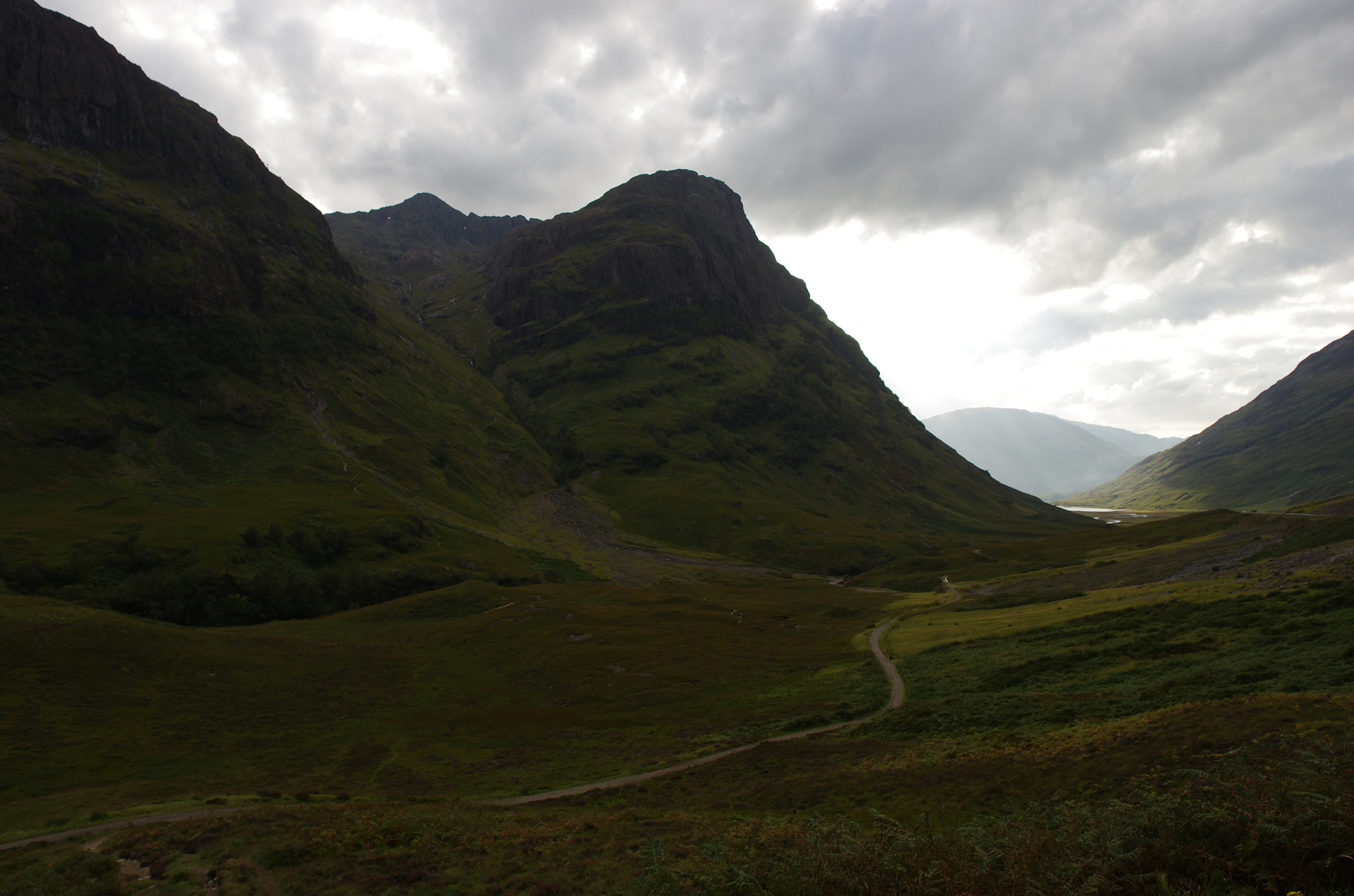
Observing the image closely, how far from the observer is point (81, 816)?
33.4 m

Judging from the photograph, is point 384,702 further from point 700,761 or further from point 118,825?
point 700,761

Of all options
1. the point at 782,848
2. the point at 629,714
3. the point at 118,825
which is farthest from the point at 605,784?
the point at 118,825

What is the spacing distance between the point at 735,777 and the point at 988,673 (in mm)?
27054

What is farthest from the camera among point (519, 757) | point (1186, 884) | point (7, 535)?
point (7, 535)

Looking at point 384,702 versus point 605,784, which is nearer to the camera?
point 605,784

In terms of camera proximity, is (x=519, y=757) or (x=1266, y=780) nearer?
(x=1266, y=780)

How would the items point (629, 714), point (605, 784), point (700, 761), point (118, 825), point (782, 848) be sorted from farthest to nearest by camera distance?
point (629, 714) < point (700, 761) < point (605, 784) < point (118, 825) < point (782, 848)

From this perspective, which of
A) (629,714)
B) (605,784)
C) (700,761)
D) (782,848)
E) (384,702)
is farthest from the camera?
(384,702)

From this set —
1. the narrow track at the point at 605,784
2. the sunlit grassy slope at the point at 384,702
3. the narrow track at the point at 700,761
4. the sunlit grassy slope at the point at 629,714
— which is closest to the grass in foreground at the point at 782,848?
the sunlit grassy slope at the point at 629,714

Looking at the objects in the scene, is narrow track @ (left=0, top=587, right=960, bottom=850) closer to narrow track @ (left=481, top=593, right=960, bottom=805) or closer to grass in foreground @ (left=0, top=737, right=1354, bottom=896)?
narrow track @ (left=481, top=593, right=960, bottom=805)

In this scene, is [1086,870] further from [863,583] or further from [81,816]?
[863,583]

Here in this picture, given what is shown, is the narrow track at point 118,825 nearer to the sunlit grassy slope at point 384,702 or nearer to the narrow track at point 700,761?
the sunlit grassy slope at point 384,702

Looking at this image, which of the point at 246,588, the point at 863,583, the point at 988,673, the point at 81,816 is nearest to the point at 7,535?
the point at 246,588

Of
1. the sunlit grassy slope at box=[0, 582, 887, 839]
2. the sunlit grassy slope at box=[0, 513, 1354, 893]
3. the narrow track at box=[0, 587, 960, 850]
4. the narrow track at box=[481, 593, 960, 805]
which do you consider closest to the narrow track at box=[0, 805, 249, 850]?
the narrow track at box=[0, 587, 960, 850]
